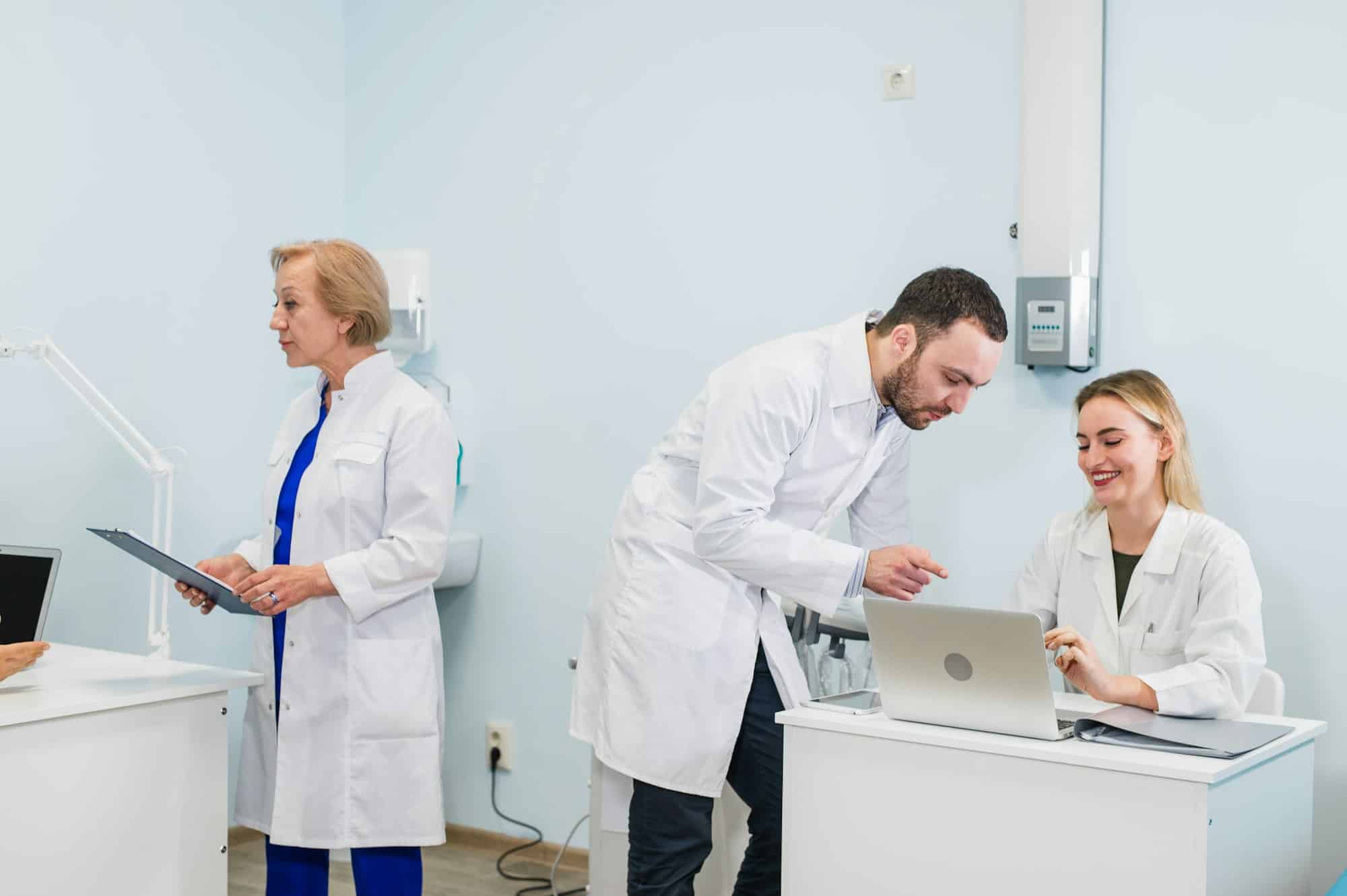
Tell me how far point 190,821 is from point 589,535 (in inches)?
55.4

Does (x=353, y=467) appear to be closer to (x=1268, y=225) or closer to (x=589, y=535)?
(x=589, y=535)

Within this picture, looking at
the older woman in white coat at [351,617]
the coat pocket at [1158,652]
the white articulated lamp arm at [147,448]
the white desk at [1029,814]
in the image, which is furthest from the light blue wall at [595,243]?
the older woman in white coat at [351,617]

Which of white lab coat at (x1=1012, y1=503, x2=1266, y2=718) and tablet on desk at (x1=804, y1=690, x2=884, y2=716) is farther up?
white lab coat at (x1=1012, y1=503, x2=1266, y2=718)

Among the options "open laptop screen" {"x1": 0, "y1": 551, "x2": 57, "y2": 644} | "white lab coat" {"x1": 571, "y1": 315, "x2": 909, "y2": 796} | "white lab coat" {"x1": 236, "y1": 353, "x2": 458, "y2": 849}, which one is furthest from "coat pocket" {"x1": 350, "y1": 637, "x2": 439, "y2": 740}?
"open laptop screen" {"x1": 0, "y1": 551, "x2": 57, "y2": 644}

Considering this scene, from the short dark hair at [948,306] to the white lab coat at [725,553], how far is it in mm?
96

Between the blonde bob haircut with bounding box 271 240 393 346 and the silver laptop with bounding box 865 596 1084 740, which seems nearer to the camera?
the silver laptop with bounding box 865 596 1084 740

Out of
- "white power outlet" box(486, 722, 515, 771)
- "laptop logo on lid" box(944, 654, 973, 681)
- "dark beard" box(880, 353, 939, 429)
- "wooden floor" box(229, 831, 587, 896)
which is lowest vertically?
"wooden floor" box(229, 831, 587, 896)

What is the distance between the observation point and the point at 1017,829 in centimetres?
157

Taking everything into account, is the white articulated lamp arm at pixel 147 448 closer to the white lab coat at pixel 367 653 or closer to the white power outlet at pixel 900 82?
the white lab coat at pixel 367 653

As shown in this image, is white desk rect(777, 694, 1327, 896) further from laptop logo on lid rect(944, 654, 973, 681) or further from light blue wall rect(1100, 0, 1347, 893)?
light blue wall rect(1100, 0, 1347, 893)

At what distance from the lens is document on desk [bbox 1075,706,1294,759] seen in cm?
154

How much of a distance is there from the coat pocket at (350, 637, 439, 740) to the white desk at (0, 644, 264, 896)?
6.2 inches

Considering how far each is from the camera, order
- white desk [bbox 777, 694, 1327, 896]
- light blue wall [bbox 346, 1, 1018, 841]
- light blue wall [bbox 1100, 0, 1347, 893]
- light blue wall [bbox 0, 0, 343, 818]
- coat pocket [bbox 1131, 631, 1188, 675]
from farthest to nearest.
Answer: light blue wall [bbox 0, 0, 343, 818], light blue wall [bbox 346, 1, 1018, 841], light blue wall [bbox 1100, 0, 1347, 893], coat pocket [bbox 1131, 631, 1188, 675], white desk [bbox 777, 694, 1327, 896]

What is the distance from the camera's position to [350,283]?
2.15 meters
